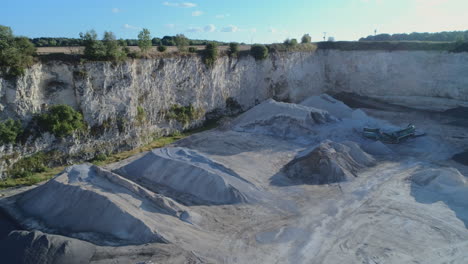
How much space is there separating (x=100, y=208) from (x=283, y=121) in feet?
43.0

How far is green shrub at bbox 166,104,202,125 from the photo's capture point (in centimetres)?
2195

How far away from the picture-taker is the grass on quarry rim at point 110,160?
47.8ft

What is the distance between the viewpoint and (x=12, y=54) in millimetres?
14961

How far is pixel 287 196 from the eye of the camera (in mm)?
13422

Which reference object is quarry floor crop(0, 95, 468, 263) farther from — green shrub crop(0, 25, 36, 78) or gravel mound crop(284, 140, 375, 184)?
green shrub crop(0, 25, 36, 78)

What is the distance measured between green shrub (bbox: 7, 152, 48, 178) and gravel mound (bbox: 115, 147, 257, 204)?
3.69 meters

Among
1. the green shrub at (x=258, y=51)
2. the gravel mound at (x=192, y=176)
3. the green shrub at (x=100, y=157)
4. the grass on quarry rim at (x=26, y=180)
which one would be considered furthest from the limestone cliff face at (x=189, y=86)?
the gravel mound at (x=192, y=176)

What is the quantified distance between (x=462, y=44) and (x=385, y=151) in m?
15.5

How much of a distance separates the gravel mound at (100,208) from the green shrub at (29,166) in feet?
9.68

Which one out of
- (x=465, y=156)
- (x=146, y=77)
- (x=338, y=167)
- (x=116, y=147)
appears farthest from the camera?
(x=146, y=77)

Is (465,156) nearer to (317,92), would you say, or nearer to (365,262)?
(365,262)

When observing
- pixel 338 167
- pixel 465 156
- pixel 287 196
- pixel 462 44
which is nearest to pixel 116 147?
pixel 287 196

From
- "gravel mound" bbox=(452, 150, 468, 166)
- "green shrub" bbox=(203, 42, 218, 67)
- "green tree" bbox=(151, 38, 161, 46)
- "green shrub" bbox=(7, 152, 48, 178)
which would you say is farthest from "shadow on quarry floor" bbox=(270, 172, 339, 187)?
"green tree" bbox=(151, 38, 161, 46)

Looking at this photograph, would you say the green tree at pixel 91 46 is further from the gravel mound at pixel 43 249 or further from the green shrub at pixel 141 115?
the gravel mound at pixel 43 249
